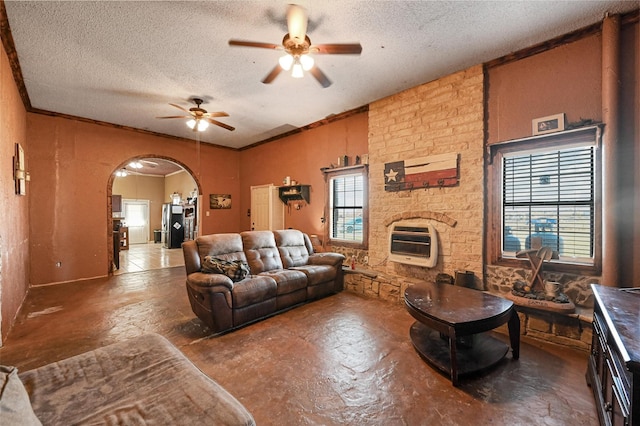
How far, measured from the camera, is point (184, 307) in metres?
3.70

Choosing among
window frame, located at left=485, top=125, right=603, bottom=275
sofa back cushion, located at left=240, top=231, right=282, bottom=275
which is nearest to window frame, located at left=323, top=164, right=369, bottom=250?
sofa back cushion, located at left=240, top=231, right=282, bottom=275

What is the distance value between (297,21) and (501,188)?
Result: 3.00 m

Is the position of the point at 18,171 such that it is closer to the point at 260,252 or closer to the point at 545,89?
the point at 260,252

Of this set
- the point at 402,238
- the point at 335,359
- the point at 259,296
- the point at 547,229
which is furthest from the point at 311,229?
the point at 547,229

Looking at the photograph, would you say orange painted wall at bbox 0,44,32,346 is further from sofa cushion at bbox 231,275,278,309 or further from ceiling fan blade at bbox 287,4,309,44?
ceiling fan blade at bbox 287,4,309,44

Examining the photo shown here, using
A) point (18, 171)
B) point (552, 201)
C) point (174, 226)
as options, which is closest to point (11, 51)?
point (18, 171)

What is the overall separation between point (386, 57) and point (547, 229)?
276cm

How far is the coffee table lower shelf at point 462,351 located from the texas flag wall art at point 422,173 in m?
1.96

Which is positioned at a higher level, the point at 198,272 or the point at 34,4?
the point at 34,4

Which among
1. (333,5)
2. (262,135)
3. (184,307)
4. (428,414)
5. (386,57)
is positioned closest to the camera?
(428,414)

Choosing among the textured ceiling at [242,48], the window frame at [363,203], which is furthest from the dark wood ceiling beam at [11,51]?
the window frame at [363,203]

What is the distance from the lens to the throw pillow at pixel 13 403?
81 centimetres

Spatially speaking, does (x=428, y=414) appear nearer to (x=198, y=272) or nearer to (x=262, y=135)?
(x=198, y=272)

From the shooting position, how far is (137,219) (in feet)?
36.5
